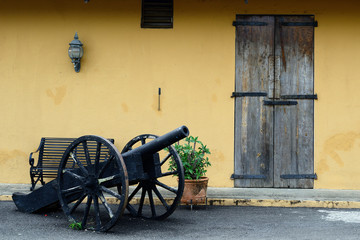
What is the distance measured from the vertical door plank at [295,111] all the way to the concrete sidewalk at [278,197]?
1.30 ft

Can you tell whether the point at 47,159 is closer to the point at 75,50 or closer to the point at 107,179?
the point at 75,50

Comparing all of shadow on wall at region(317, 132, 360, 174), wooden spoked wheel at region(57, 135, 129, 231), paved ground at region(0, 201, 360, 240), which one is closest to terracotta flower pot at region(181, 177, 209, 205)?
paved ground at region(0, 201, 360, 240)

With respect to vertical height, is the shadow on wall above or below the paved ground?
above

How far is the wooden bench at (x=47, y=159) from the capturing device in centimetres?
845

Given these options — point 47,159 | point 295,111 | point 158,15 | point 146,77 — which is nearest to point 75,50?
point 146,77

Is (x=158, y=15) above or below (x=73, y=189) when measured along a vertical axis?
above

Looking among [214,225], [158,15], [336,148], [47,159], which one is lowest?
[214,225]

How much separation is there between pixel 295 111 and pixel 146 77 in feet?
8.38

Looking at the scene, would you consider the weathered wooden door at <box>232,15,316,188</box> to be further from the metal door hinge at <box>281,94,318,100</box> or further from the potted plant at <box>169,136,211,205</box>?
the potted plant at <box>169,136,211,205</box>

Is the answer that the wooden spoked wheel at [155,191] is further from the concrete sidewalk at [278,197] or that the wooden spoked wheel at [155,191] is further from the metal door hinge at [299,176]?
the metal door hinge at [299,176]

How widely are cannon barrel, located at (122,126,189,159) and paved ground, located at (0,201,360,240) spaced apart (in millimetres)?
937

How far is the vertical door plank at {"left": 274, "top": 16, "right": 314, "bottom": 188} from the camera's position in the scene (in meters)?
8.69

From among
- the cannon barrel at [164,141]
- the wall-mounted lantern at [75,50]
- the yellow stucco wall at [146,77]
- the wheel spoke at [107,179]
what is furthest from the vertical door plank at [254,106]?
the wheel spoke at [107,179]

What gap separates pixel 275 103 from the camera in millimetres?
8703
